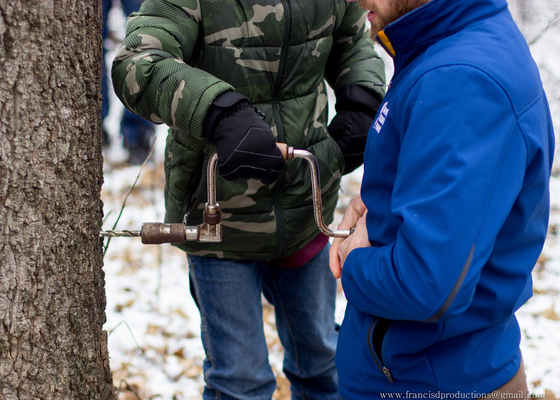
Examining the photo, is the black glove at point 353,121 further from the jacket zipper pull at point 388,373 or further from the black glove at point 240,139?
the jacket zipper pull at point 388,373

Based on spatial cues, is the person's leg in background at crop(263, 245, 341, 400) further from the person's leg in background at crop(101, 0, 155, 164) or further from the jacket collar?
the person's leg in background at crop(101, 0, 155, 164)

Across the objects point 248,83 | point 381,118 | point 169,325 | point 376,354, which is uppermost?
point 248,83

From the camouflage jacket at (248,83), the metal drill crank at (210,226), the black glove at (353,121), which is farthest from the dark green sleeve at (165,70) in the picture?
the black glove at (353,121)

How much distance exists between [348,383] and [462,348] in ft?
1.02

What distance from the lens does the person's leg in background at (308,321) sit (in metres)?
2.04

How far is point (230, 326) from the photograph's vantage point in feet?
6.07

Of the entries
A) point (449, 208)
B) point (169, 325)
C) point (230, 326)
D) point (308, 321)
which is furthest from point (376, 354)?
point (169, 325)

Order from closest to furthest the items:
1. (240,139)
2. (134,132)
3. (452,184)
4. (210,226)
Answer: (452,184)
(240,139)
(210,226)
(134,132)

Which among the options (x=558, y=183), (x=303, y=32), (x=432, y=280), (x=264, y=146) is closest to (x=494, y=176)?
(x=432, y=280)

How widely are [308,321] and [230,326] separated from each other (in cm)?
35

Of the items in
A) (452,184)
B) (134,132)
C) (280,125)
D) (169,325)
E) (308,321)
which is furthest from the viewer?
(134,132)

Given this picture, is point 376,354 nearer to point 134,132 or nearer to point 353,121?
point 353,121

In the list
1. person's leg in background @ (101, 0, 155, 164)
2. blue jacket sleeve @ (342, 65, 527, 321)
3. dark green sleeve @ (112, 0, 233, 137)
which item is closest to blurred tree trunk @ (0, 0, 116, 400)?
dark green sleeve @ (112, 0, 233, 137)

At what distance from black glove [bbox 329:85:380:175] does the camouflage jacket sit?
39 mm
